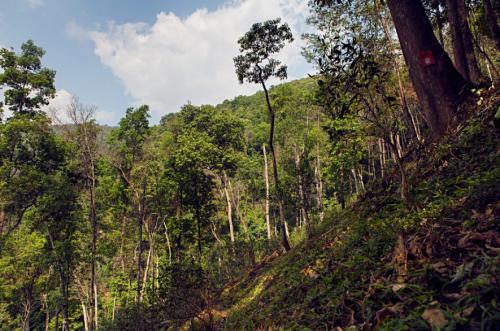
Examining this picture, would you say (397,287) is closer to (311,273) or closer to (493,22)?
(311,273)

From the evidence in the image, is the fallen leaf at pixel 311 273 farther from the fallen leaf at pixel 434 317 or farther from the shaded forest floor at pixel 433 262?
the fallen leaf at pixel 434 317

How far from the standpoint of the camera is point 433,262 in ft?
8.00

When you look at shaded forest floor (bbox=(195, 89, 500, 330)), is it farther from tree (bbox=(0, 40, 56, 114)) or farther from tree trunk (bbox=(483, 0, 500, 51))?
tree (bbox=(0, 40, 56, 114))

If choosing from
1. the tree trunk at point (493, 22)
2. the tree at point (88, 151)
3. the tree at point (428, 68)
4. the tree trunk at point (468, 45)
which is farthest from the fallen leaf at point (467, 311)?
the tree at point (88, 151)

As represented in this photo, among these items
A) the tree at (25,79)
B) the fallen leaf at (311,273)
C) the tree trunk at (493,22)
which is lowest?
the fallen leaf at (311,273)

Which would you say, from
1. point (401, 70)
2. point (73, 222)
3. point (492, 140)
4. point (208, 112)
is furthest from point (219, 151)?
point (492, 140)

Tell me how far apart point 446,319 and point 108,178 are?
2120cm

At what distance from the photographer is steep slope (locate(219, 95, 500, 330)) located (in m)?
1.87

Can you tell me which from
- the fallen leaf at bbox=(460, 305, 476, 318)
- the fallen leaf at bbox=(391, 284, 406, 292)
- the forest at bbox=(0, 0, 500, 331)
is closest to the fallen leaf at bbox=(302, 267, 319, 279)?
the forest at bbox=(0, 0, 500, 331)

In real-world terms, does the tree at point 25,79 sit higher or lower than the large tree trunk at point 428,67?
higher

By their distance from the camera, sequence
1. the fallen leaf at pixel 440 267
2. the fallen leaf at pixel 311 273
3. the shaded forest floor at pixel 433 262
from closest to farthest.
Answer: the shaded forest floor at pixel 433 262 < the fallen leaf at pixel 440 267 < the fallen leaf at pixel 311 273

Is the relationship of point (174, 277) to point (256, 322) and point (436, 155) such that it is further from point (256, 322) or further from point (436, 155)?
point (436, 155)

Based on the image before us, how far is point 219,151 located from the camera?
21.4 m

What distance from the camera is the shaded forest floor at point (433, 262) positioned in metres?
1.86
